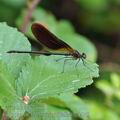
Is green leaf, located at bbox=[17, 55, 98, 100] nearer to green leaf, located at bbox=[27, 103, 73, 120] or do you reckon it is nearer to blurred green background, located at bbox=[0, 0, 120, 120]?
green leaf, located at bbox=[27, 103, 73, 120]

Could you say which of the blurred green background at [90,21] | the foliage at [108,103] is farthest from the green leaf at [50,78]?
the blurred green background at [90,21]

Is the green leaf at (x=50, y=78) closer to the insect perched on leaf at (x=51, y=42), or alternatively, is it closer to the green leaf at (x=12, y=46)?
the green leaf at (x=12, y=46)

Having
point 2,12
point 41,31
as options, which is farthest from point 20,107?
point 2,12

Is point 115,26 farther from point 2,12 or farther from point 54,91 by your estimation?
point 54,91

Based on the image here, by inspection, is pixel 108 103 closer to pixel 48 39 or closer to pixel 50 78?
pixel 48 39

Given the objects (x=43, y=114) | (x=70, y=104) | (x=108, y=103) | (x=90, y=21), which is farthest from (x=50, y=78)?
(x=90, y=21)
